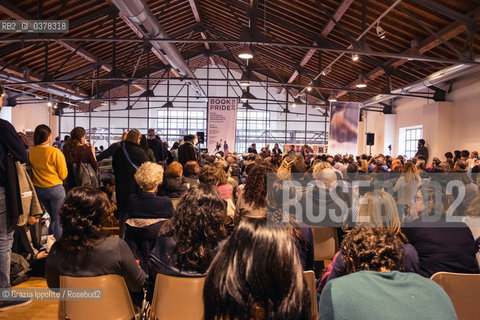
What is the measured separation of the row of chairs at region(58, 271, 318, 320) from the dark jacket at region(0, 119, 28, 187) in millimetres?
1311

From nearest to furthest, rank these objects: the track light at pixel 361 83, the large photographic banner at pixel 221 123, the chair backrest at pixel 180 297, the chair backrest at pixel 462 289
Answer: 1. the chair backrest at pixel 180 297
2. the chair backrest at pixel 462 289
3. the track light at pixel 361 83
4. the large photographic banner at pixel 221 123

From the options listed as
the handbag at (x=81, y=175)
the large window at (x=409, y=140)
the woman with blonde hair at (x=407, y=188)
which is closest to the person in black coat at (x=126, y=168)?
the handbag at (x=81, y=175)

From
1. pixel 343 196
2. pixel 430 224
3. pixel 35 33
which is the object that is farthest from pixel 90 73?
pixel 430 224

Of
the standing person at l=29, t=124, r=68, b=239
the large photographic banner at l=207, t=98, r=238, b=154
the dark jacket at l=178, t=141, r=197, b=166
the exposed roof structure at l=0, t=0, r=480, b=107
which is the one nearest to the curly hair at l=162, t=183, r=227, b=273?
the standing person at l=29, t=124, r=68, b=239

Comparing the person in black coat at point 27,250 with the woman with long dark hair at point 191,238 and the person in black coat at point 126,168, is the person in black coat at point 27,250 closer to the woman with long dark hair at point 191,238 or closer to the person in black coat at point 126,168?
the person in black coat at point 126,168

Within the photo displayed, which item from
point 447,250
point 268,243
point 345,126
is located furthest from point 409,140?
point 268,243

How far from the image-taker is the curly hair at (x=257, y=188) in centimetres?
308

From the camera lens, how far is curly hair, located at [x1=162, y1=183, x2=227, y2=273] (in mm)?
1796

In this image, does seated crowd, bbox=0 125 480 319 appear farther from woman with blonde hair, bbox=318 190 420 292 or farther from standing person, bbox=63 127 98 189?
standing person, bbox=63 127 98 189

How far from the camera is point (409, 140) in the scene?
14047 mm

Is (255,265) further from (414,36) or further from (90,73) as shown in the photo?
(90,73)

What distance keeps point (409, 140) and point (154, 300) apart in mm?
14077

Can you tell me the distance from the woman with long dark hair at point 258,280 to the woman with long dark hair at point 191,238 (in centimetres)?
62

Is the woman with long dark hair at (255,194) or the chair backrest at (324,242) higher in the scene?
the woman with long dark hair at (255,194)
